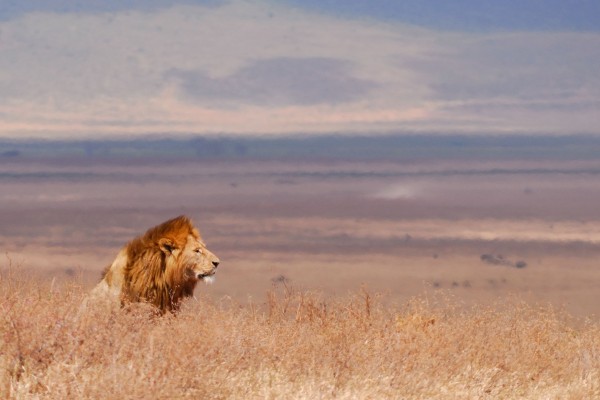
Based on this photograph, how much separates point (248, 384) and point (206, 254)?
3143mm

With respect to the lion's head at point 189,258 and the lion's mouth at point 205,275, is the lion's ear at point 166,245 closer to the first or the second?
the lion's head at point 189,258

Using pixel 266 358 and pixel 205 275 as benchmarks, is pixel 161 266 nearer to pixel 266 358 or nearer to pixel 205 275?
pixel 205 275

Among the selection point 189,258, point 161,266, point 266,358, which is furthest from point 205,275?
point 266,358

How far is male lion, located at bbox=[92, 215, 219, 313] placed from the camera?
1062 cm

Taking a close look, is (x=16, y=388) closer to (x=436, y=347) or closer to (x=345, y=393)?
(x=345, y=393)

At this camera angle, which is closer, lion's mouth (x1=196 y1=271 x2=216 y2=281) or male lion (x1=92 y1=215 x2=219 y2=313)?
male lion (x1=92 y1=215 x2=219 y2=313)

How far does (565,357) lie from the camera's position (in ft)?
34.8

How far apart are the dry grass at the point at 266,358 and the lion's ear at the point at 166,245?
0.75 m

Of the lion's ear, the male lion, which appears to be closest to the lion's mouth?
the male lion

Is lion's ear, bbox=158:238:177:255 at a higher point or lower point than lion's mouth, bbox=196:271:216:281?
higher

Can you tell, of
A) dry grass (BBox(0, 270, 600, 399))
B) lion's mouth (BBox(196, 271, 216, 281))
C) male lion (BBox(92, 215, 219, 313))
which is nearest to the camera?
dry grass (BBox(0, 270, 600, 399))

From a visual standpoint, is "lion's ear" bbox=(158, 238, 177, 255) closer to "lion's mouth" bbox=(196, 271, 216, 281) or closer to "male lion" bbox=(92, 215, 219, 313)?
"male lion" bbox=(92, 215, 219, 313)

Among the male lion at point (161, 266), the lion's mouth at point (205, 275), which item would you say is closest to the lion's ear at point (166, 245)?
the male lion at point (161, 266)

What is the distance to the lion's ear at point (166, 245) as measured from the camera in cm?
1071
